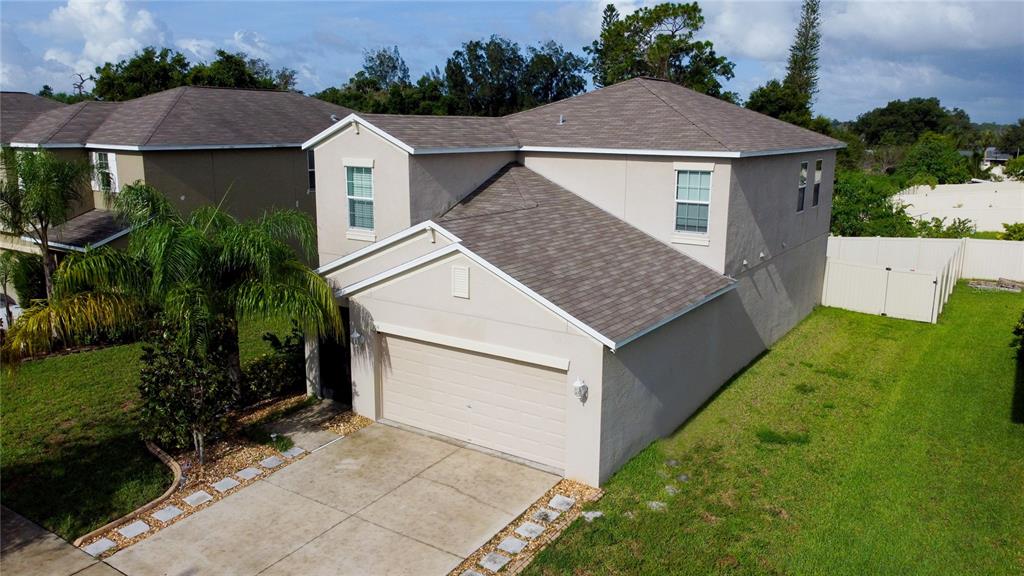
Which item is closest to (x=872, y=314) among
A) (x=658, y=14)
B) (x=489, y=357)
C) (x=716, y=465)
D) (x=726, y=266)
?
(x=726, y=266)

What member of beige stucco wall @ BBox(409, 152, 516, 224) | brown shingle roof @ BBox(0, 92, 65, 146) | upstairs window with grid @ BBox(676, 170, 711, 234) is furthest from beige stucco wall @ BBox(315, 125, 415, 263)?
brown shingle roof @ BBox(0, 92, 65, 146)

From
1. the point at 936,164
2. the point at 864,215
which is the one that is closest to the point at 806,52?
the point at 936,164

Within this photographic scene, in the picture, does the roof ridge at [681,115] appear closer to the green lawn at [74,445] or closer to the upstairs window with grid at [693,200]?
the upstairs window with grid at [693,200]

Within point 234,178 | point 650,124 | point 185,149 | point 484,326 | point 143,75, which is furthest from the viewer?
point 143,75

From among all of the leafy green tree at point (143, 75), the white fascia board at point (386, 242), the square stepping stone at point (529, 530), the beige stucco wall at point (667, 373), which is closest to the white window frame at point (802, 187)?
the beige stucco wall at point (667, 373)

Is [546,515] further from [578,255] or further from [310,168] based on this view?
[310,168]

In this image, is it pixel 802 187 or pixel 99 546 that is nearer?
pixel 99 546

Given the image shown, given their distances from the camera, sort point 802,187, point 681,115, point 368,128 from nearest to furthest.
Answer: point 368,128 → point 681,115 → point 802,187

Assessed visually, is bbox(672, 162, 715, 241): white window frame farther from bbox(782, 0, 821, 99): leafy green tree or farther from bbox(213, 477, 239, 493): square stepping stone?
bbox(782, 0, 821, 99): leafy green tree
